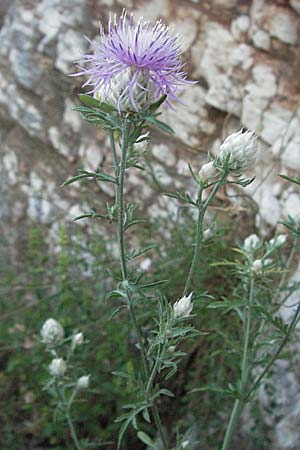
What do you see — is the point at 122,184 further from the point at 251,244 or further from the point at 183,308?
the point at 251,244

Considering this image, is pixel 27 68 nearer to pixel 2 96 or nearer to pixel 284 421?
pixel 2 96

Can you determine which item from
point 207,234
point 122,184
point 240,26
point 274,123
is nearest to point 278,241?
point 207,234

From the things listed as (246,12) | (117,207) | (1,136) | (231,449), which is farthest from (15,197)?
(117,207)

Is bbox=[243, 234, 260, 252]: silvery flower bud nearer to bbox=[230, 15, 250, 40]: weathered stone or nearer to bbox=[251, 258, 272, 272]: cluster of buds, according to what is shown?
bbox=[251, 258, 272, 272]: cluster of buds

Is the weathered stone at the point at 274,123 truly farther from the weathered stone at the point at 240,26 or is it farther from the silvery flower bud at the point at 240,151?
the silvery flower bud at the point at 240,151

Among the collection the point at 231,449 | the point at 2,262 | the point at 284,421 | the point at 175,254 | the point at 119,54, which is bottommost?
the point at 2,262

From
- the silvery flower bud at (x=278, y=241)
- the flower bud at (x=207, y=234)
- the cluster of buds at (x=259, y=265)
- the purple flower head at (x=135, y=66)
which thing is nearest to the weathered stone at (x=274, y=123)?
the silvery flower bud at (x=278, y=241)

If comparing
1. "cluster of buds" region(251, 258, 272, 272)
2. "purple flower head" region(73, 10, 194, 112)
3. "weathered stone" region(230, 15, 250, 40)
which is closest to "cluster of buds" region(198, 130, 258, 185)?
"purple flower head" region(73, 10, 194, 112)
